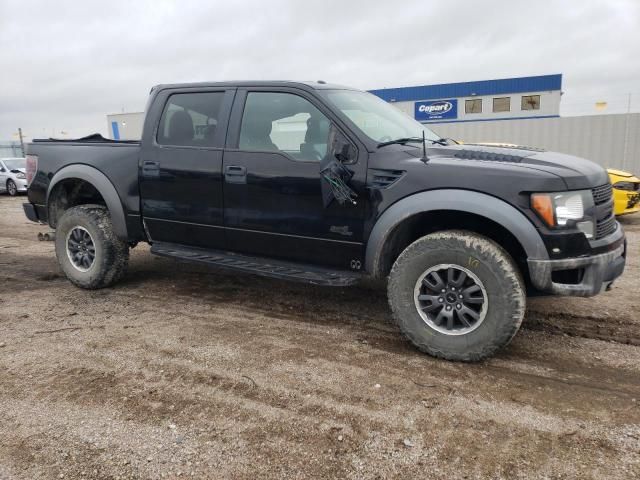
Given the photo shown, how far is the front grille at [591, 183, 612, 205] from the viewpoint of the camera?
130 inches

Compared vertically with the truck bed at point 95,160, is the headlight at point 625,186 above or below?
below

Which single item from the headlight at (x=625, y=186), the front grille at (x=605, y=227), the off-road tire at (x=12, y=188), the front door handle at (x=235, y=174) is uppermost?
the front door handle at (x=235, y=174)

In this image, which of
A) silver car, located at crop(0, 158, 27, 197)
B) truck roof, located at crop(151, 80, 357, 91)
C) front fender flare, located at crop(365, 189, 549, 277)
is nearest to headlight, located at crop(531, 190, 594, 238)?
front fender flare, located at crop(365, 189, 549, 277)

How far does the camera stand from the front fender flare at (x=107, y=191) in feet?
15.8

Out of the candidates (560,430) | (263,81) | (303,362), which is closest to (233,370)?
(303,362)

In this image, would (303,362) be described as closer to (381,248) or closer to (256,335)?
(256,335)

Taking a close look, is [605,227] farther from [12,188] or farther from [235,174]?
[12,188]

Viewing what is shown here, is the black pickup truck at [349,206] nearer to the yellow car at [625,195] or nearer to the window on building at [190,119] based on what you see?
the window on building at [190,119]

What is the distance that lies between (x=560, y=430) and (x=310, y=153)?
2493mm

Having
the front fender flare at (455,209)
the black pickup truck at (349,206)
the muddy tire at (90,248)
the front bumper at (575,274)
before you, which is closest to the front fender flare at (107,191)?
the black pickup truck at (349,206)

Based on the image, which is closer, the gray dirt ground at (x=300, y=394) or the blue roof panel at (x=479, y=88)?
the gray dirt ground at (x=300, y=394)

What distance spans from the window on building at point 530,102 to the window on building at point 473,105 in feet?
7.40

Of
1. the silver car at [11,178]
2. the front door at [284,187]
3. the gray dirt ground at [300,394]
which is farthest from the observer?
the silver car at [11,178]

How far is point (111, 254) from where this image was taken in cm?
507
